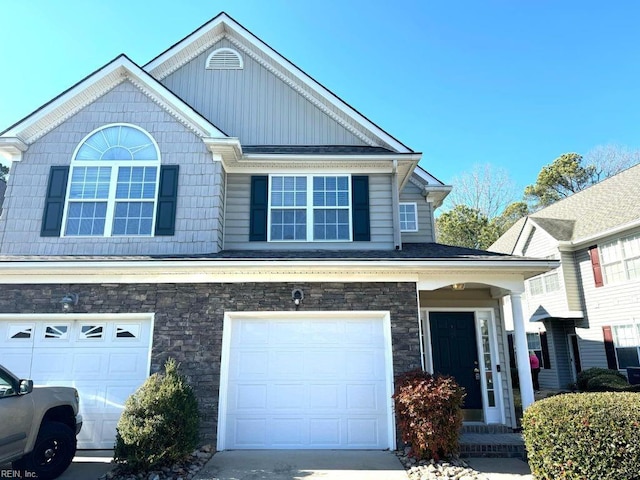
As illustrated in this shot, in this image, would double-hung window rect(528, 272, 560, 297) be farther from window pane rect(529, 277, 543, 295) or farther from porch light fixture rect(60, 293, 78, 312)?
porch light fixture rect(60, 293, 78, 312)

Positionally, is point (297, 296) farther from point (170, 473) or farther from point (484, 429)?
point (484, 429)

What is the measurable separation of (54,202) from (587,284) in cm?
1719

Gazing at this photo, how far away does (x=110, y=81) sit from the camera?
9156mm

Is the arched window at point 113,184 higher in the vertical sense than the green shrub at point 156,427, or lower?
higher

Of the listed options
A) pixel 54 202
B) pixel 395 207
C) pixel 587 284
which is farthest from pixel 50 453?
pixel 587 284

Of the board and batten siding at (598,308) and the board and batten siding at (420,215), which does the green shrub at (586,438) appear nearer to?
the board and batten siding at (420,215)

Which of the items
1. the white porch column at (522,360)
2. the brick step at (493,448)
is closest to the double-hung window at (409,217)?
the white porch column at (522,360)

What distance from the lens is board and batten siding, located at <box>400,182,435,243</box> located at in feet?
37.5

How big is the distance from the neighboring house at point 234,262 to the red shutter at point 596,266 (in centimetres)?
836

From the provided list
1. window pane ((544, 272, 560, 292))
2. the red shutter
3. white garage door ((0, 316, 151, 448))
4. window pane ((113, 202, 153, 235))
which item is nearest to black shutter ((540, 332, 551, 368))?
window pane ((544, 272, 560, 292))

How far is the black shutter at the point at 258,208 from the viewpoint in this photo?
915cm

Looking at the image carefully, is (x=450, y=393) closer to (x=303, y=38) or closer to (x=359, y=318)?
(x=359, y=318)

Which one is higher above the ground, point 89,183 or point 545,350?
point 89,183

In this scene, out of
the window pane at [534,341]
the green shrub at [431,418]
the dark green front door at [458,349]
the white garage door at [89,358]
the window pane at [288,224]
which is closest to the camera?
the green shrub at [431,418]
